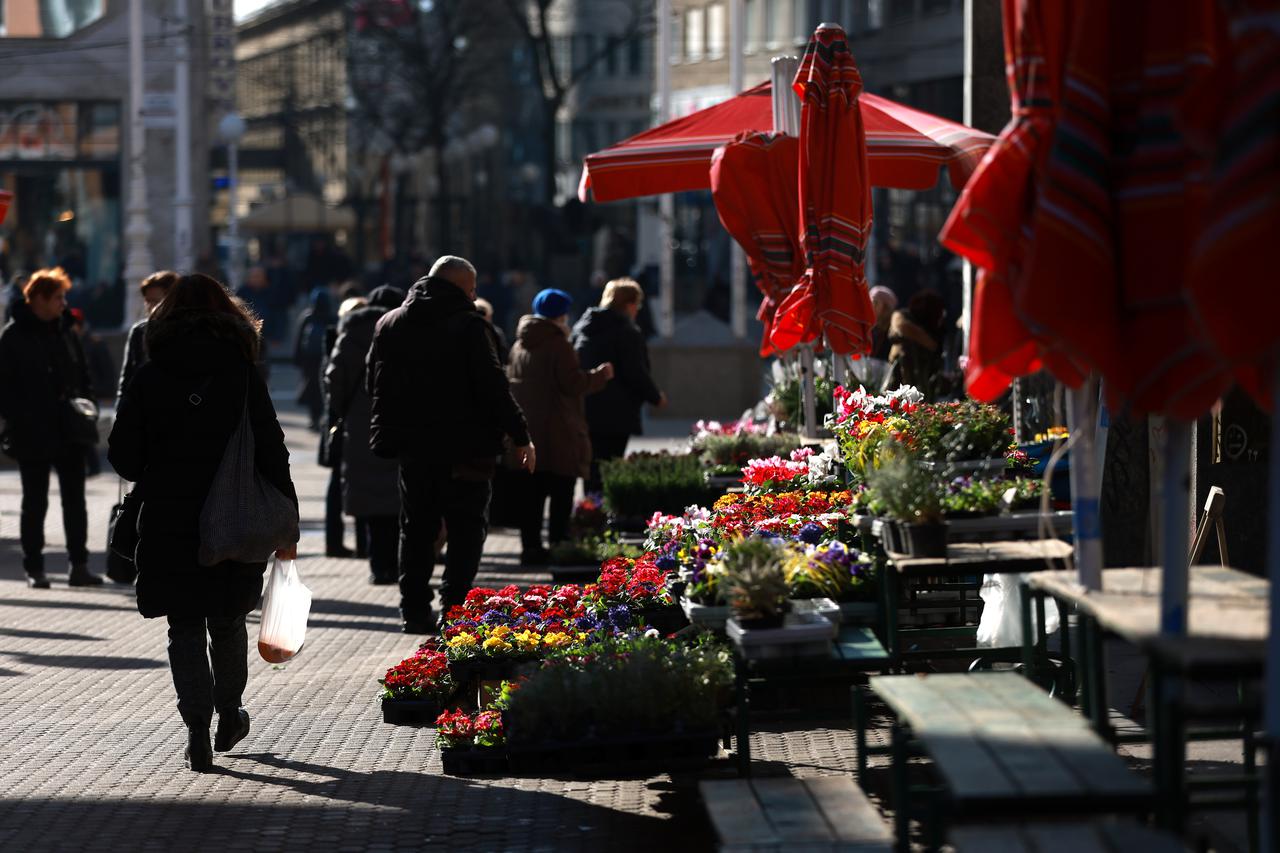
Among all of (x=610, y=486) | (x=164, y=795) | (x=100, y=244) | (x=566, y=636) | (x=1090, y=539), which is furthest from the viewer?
(x=100, y=244)

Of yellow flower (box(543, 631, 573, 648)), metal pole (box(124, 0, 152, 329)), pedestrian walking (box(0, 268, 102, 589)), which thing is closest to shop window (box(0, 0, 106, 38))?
metal pole (box(124, 0, 152, 329))

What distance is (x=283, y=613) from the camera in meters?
8.51

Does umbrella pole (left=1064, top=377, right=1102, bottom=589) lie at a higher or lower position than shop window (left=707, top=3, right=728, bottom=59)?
lower

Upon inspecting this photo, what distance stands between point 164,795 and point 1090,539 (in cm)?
355

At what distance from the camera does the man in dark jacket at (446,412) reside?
1068 cm

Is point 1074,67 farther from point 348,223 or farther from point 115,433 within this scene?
point 348,223

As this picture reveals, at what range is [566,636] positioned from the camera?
820 cm

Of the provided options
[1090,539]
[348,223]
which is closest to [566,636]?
[1090,539]

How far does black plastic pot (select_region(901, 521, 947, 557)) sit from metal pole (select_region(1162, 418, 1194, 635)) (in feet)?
4.61

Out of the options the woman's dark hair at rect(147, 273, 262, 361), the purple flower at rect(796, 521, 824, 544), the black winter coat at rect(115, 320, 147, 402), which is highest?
the woman's dark hair at rect(147, 273, 262, 361)

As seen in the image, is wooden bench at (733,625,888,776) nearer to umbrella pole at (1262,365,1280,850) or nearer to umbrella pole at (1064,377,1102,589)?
umbrella pole at (1064,377,1102,589)

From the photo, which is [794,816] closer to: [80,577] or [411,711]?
[411,711]

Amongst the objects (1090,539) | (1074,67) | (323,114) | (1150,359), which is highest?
(323,114)

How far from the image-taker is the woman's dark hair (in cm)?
799
